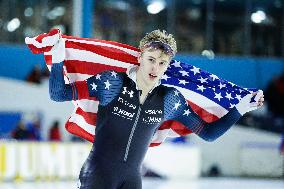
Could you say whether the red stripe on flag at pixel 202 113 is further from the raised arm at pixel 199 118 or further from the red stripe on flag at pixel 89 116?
the red stripe on flag at pixel 89 116

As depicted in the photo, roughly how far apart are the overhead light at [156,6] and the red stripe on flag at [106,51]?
1477cm

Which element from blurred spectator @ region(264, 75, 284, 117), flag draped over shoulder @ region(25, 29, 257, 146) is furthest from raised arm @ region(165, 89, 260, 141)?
blurred spectator @ region(264, 75, 284, 117)

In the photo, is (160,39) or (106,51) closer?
(160,39)

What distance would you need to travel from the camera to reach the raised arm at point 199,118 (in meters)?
4.68

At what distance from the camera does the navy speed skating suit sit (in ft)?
13.7

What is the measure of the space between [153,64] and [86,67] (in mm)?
748

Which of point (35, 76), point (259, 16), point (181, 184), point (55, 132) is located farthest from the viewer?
point (259, 16)

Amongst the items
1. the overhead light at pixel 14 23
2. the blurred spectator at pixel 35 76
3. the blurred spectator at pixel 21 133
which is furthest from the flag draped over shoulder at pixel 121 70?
the overhead light at pixel 14 23

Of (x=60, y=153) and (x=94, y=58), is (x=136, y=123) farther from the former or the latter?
(x=60, y=153)

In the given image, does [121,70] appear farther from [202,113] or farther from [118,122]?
[202,113]

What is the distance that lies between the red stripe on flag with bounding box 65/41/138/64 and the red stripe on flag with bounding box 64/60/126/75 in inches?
4.4

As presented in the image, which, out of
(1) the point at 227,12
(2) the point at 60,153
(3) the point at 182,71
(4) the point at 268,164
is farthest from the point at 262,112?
(3) the point at 182,71

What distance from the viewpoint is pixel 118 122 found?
429 cm

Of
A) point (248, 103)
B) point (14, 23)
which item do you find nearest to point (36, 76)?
point (14, 23)
